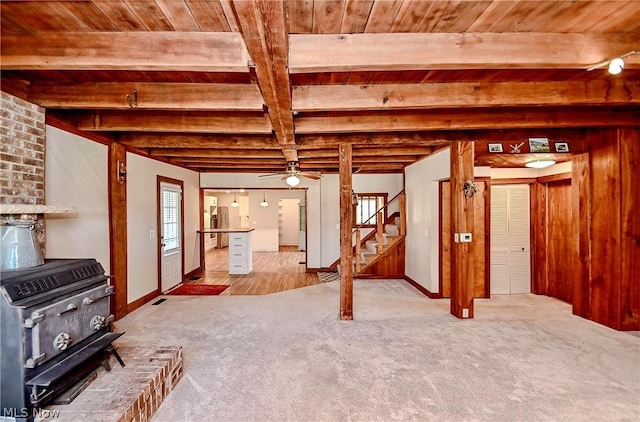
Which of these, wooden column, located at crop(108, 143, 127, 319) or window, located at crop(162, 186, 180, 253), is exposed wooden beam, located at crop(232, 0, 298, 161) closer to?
wooden column, located at crop(108, 143, 127, 319)

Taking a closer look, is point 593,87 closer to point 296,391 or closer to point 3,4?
point 296,391

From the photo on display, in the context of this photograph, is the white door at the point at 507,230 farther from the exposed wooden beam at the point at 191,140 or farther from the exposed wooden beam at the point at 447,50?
the exposed wooden beam at the point at 191,140

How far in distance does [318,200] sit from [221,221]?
666 cm

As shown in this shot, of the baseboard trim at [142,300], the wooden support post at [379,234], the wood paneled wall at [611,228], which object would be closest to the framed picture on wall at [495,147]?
the wood paneled wall at [611,228]

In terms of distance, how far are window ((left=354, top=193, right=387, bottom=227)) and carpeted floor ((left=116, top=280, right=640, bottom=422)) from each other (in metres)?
3.15

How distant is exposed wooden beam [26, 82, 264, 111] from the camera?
9.00 feet

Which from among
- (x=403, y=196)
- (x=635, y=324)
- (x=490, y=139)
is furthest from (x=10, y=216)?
(x=635, y=324)

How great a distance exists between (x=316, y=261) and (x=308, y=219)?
1074 millimetres

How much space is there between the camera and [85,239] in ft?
12.0

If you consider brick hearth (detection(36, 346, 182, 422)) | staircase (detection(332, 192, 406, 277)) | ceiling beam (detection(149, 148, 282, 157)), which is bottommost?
brick hearth (detection(36, 346, 182, 422))

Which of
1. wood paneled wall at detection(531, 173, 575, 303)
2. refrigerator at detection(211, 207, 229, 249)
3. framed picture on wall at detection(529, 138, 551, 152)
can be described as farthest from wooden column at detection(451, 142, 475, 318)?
refrigerator at detection(211, 207, 229, 249)

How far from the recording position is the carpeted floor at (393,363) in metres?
2.23

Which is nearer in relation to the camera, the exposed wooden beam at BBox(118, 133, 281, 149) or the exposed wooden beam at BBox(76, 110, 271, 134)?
the exposed wooden beam at BBox(76, 110, 271, 134)

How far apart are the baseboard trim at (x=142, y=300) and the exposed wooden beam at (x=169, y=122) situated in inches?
104
